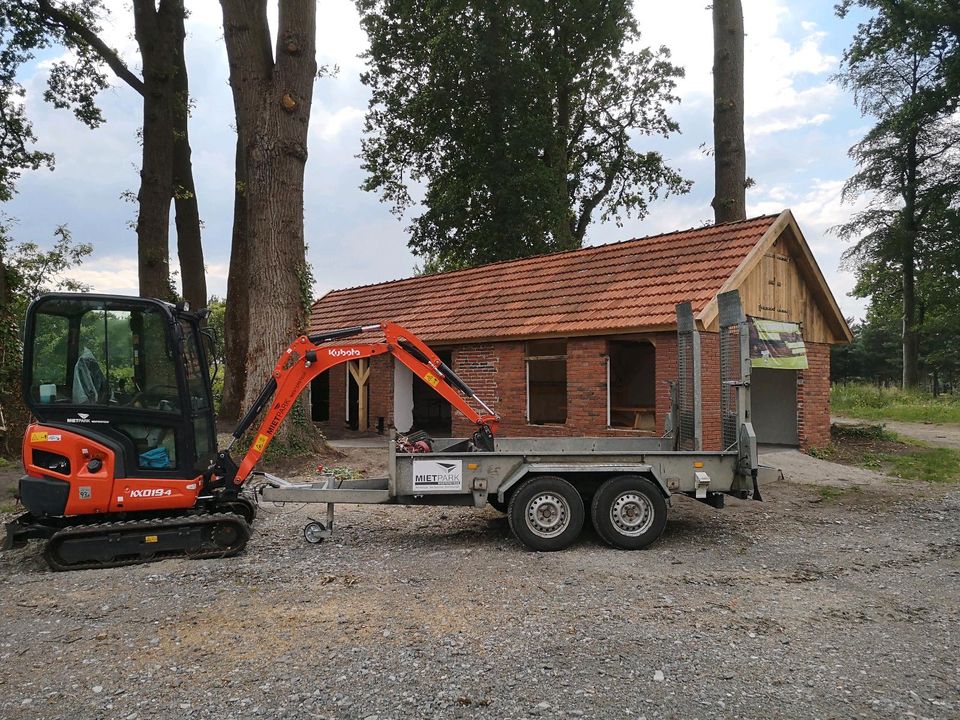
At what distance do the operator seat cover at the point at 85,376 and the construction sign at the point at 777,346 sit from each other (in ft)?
34.3

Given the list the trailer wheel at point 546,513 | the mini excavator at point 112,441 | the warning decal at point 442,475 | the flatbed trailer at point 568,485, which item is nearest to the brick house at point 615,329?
the flatbed trailer at point 568,485

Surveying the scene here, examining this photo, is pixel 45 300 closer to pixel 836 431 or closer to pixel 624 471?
pixel 624 471

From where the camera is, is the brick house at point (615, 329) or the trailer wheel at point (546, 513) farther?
the brick house at point (615, 329)

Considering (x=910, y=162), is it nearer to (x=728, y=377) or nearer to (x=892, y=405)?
(x=892, y=405)

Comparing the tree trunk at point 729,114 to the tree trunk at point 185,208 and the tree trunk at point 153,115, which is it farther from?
the tree trunk at point 185,208

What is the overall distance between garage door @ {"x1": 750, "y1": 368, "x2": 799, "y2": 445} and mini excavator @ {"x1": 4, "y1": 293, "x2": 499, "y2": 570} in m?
11.9

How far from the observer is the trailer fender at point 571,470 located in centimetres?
719

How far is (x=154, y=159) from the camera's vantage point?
16672 millimetres

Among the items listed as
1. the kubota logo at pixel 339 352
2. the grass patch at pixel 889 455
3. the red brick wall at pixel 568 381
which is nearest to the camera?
the kubota logo at pixel 339 352

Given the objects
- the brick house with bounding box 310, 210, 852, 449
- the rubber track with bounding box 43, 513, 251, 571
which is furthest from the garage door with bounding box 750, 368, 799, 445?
the rubber track with bounding box 43, 513, 251, 571

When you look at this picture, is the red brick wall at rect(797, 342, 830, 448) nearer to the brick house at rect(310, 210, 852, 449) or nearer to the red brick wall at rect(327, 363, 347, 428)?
the brick house at rect(310, 210, 852, 449)

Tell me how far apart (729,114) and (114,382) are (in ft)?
50.1

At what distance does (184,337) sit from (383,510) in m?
3.53

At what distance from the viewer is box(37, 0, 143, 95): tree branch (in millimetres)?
18391
